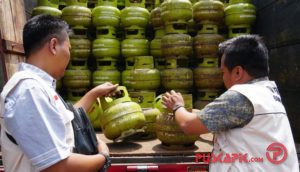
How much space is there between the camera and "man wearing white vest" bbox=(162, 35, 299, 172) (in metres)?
1.52

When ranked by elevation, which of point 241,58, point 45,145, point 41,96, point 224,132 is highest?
point 241,58

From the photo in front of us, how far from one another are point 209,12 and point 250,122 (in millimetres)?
2696

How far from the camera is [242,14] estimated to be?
3744 millimetres

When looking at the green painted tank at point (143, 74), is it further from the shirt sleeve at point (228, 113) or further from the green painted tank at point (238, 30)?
the shirt sleeve at point (228, 113)

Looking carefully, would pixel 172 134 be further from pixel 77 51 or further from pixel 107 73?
pixel 77 51

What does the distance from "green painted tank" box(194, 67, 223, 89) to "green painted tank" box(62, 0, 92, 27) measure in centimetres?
215

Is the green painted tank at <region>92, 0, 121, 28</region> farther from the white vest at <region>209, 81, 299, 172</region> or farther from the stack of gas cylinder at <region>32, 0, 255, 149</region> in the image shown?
the white vest at <region>209, 81, 299, 172</region>

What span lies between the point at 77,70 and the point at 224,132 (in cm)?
298

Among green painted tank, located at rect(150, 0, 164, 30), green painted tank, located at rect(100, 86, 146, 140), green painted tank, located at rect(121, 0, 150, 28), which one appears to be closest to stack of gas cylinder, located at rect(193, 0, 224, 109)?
green painted tank, located at rect(150, 0, 164, 30)

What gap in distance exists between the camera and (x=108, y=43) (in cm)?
411

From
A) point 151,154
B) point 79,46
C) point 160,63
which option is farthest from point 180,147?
point 79,46

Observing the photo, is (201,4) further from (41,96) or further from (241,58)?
(41,96)

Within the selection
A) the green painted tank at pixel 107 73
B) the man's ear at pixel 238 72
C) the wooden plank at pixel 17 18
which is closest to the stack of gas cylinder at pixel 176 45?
the green painted tank at pixel 107 73

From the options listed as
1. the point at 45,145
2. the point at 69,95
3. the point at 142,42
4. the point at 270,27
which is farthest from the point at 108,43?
the point at 45,145
